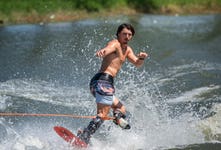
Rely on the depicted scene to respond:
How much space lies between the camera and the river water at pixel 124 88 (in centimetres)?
776

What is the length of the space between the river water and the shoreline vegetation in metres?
4.71

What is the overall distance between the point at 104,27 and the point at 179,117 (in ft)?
44.7

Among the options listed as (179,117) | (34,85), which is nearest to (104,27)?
(34,85)

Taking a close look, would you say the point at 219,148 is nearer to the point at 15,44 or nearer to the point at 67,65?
the point at 67,65

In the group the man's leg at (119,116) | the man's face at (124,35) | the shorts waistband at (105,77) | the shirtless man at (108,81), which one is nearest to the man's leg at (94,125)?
the shirtless man at (108,81)

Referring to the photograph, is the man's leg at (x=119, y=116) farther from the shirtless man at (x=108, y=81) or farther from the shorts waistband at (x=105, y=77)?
the shorts waistband at (x=105, y=77)

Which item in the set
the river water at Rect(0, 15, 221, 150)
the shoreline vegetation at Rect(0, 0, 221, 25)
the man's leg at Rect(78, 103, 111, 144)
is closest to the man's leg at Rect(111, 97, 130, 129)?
the man's leg at Rect(78, 103, 111, 144)

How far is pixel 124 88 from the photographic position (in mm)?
11062

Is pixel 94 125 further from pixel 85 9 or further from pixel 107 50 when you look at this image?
pixel 85 9

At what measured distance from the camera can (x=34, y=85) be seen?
37.4 feet

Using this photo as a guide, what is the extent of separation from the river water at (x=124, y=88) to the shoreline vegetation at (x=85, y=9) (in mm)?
4708

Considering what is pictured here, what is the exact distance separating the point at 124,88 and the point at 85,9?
1691 cm

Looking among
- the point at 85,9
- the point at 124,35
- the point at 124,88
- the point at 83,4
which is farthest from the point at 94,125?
the point at 83,4

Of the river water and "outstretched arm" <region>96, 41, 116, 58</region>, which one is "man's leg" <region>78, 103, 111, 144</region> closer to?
the river water
